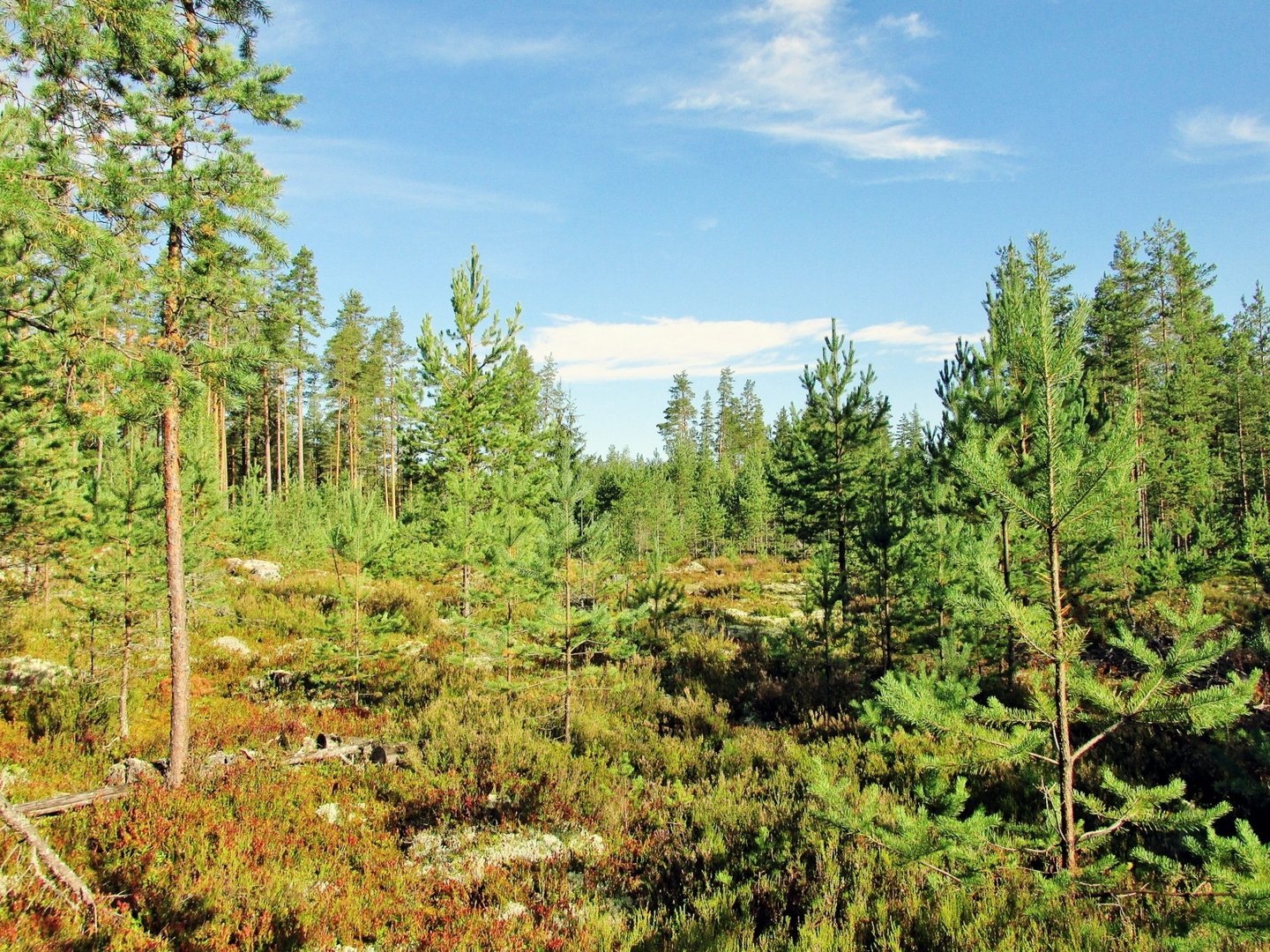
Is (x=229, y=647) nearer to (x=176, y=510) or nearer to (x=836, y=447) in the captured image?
(x=176, y=510)

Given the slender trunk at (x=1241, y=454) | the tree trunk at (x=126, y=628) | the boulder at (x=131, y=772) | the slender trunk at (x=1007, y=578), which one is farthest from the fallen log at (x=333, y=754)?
the slender trunk at (x=1241, y=454)

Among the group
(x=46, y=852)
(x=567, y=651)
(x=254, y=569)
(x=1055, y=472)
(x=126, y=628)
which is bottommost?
(x=254, y=569)

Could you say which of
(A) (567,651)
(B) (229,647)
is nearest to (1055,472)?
(A) (567,651)

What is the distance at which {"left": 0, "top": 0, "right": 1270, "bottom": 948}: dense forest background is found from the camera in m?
4.23

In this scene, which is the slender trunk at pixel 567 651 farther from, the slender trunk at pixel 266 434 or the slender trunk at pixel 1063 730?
the slender trunk at pixel 266 434

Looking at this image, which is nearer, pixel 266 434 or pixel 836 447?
pixel 836 447

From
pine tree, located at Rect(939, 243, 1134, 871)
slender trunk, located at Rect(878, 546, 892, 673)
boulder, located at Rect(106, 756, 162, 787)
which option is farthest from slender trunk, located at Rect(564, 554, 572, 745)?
pine tree, located at Rect(939, 243, 1134, 871)

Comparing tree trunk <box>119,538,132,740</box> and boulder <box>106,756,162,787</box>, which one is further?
tree trunk <box>119,538,132,740</box>

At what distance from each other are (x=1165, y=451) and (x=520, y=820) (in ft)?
123

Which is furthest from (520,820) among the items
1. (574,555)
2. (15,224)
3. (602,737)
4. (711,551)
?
(711,551)

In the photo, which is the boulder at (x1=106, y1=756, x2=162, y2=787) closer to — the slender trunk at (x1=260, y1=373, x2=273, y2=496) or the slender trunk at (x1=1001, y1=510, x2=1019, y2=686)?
the slender trunk at (x1=1001, y1=510, x2=1019, y2=686)

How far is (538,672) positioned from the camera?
1392 cm

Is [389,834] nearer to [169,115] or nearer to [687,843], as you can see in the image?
[687,843]

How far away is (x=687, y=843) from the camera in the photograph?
688 cm
